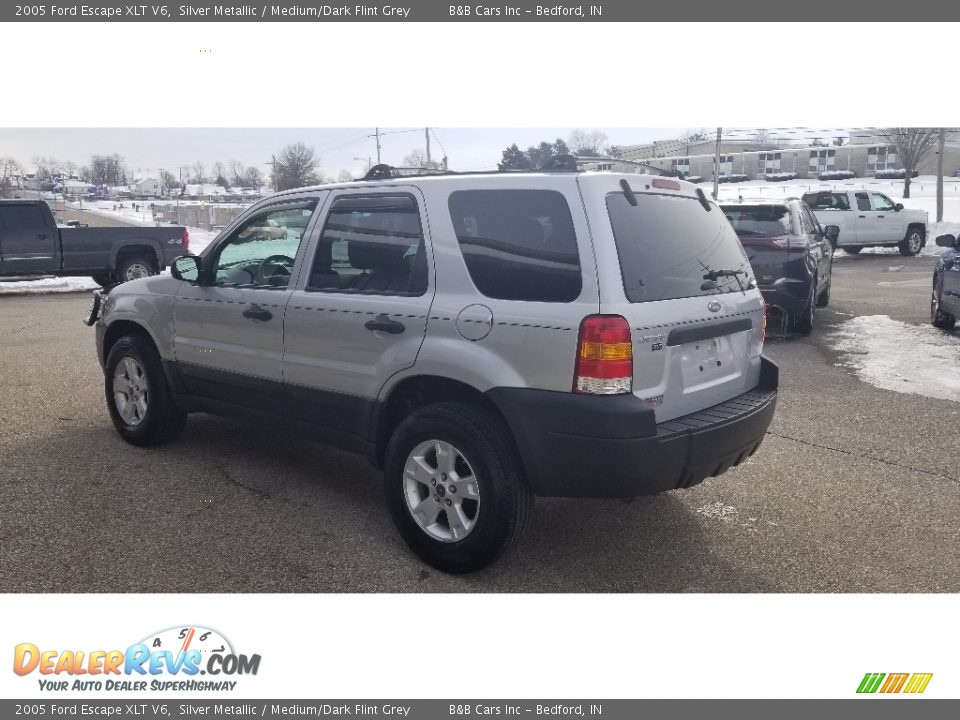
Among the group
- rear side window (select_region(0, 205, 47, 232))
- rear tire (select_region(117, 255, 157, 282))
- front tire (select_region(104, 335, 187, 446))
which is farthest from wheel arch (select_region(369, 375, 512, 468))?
rear side window (select_region(0, 205, 47, 232))

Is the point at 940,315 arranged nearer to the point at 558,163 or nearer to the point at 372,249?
the point at 558,163

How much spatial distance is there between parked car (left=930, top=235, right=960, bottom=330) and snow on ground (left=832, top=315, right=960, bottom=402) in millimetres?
195

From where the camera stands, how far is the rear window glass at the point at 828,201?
22.4 m

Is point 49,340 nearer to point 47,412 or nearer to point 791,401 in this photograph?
point 47,412

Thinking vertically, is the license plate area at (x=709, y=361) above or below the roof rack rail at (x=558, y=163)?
below

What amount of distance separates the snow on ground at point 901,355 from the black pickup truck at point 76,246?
13450 mm

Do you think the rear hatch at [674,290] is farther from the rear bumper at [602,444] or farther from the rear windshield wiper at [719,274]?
the rear bumper at [602,444]

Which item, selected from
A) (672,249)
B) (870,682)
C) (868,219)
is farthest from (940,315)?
(868,219)

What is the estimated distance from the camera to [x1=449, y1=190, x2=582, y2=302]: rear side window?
3.32 m

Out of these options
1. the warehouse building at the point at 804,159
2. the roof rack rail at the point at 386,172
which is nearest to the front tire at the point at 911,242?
the roof rack rail at the point at 386,172

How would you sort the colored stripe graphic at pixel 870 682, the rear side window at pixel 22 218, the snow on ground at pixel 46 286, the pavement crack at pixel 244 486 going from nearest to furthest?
the colored stripe graphic at pixel 870 682 → the pavement crack at pixel 244 486 → the rear side window at pixel 22 218 → the snow on ground at pixel 46 286

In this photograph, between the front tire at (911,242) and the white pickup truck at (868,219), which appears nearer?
the white pickup truck at (868,219)

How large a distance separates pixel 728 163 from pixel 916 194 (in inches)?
1224

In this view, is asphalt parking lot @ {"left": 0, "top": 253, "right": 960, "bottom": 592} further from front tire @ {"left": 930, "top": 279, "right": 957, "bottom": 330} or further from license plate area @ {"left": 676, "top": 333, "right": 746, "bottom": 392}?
Answer: front tire @ {"left": 930, "top": 279, "right": 957, "bottom": 330}
